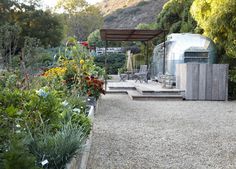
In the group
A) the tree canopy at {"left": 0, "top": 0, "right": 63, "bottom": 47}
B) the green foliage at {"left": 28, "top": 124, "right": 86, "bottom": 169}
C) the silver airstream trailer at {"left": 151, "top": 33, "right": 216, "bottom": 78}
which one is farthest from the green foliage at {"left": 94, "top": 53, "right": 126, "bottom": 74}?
the green foliage at {"left": 28, "top": 124, "right": 86, "bottom": 169}

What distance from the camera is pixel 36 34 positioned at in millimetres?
29094

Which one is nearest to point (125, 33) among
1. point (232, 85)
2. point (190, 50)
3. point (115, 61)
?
point (190, 50)

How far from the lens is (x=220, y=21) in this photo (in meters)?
12.4

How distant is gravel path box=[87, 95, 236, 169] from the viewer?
4.29 meters

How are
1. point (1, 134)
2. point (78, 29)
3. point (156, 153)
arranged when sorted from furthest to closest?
point (78, 29)
point (156, 153)
point (1, 134)

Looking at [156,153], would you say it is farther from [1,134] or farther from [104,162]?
[1,134]

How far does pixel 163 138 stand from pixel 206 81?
6131 mm

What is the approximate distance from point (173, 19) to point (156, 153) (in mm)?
17493

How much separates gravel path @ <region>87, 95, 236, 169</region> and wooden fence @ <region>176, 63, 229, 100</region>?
6.81 feet

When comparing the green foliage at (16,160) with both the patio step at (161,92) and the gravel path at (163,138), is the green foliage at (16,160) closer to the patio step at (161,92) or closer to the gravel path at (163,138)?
the gravel path at (163,138)

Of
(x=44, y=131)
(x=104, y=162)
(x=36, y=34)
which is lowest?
(x=104, y=162)

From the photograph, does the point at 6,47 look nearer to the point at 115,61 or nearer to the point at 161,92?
the point at 161,92

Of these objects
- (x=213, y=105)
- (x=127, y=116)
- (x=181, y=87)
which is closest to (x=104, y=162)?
(x=127, y=116)

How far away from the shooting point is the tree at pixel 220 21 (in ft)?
39.4
